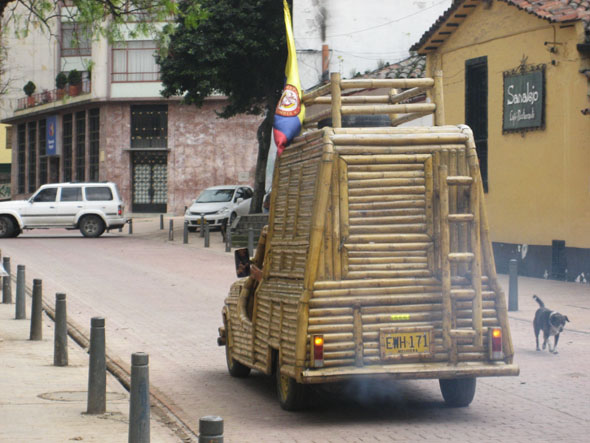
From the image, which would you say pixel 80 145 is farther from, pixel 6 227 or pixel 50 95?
pixel 6 227

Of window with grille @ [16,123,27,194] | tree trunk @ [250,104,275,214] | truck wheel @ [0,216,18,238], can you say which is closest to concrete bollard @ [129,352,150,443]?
tree trunk @ [250,104,275,214]

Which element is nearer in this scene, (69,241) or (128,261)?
(128,261)

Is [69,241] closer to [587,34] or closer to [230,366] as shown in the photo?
[587,34]

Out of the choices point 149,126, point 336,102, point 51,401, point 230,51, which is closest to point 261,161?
point 230,51

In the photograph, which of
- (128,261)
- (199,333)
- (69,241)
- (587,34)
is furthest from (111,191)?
(199,333)

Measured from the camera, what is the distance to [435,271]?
7.88m

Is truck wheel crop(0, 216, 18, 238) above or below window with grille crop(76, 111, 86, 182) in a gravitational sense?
below

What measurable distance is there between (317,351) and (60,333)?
3.81 meters

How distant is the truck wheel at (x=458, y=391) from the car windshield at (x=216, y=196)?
30.5 meters

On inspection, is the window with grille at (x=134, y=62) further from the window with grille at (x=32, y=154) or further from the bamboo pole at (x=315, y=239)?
the bamboo pole at (x=315, y=239)

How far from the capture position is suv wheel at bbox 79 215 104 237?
37.1 m

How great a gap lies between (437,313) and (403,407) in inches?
40.0

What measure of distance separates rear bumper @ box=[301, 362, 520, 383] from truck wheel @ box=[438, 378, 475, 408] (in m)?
0.51

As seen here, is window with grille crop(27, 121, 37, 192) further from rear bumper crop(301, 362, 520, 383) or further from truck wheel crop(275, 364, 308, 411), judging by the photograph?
rear bumper crop(301, 362, 520, 383)
